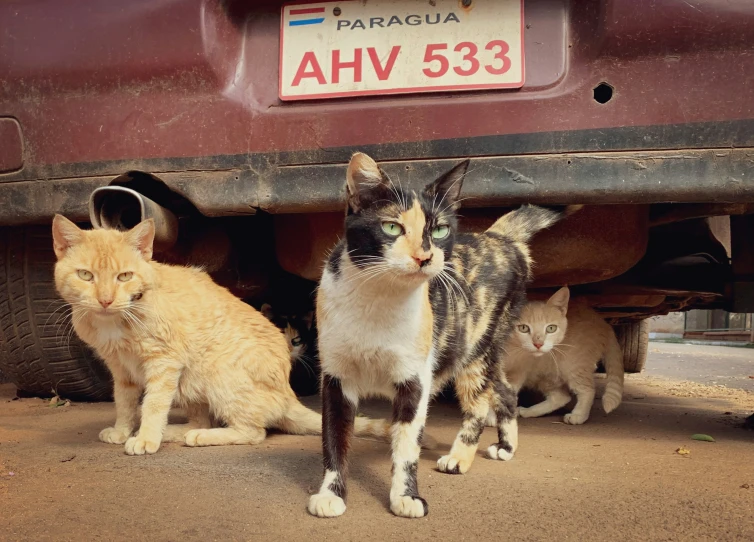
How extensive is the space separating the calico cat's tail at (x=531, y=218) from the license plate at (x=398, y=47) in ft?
1.64

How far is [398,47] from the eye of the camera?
2.48 meters

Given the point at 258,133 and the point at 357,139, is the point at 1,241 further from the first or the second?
the point at 357,139

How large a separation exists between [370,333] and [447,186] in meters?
0.54

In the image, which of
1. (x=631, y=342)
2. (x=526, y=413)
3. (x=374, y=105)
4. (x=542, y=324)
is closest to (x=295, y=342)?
(x=526, y=413)

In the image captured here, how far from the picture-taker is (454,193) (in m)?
2.28

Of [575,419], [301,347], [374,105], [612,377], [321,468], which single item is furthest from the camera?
[301,347]

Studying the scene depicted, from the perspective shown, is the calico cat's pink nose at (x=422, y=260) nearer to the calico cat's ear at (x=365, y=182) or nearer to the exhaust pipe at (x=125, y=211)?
the calico cat's ear at (x=365, y=182)

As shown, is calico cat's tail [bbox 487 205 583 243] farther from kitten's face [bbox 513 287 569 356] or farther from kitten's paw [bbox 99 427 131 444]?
kitten's paw [bbox 99 427 131 444]

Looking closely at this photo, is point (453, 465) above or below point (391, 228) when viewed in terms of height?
below

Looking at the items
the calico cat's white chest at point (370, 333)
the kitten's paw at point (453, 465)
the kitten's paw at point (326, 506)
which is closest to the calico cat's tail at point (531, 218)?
the calico cat's white chest at point (370, 333)

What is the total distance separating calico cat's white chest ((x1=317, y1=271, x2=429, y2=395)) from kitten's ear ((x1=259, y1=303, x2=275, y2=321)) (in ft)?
7.70

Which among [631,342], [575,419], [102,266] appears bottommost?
[631,342]

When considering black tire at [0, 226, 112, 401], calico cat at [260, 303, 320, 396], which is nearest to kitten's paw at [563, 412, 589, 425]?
calico cat at [260, 303, 320, 396]

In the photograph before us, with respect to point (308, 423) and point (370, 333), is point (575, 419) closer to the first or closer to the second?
point (308, 423)
